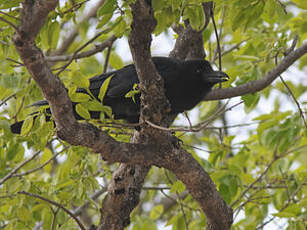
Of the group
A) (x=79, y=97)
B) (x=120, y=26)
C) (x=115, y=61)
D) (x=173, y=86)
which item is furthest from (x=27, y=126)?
(x=115, y=61)

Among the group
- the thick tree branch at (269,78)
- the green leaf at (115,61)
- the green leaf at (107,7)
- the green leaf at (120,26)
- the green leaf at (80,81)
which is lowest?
the green leaf at (80,81)

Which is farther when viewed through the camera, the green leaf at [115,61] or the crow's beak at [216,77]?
the green leaf at [115,61]

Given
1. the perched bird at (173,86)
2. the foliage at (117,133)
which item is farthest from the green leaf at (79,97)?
the perched bird at (173,86)

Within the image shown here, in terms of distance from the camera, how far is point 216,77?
13.3 ft

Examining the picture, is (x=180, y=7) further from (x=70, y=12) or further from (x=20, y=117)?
(x=20, y=117)

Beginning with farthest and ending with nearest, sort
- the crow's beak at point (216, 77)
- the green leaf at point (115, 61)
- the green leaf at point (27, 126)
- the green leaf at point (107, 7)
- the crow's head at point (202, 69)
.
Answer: the green leaf at point (115, 61) < the crow's head at point (202, 69) < the crow's beak at point (216, 77) < the green leaf at point (27, 126) < the green leaf at point (107, 7)

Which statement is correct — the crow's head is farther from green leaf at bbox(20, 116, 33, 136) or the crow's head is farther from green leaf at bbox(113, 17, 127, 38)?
green leaf at bbox(20, 116, 33, 136)

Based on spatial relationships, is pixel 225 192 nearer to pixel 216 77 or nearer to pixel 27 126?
pixel 216 77

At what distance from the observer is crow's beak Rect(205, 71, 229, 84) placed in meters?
3.93

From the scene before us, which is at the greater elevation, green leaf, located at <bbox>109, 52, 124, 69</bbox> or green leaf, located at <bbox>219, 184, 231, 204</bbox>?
green leaf, located at <bbox>109, 52, 124, 69</bbox>

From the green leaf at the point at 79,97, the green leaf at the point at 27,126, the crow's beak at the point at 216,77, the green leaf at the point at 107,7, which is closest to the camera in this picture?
the green leaf at the point at 107,7

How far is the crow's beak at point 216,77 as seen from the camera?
3934mm

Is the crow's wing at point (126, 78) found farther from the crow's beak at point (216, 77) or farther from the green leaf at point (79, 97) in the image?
the green leaf at point (79, 97)

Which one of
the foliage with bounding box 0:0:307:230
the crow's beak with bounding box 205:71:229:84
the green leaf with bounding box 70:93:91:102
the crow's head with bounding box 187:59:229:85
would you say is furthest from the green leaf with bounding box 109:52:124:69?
the green leaf with bounding box 70:93:91:102
